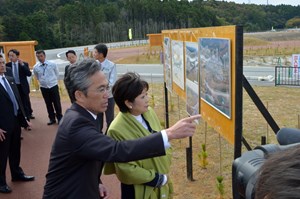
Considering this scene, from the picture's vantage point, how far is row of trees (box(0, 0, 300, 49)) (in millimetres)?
41875

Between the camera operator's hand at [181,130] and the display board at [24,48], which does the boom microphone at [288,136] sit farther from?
the display board at [24,48]

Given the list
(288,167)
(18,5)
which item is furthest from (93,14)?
(288,167)

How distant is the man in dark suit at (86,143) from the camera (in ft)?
5.21

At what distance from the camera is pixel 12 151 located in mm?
4262

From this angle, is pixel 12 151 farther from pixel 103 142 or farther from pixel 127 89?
pixel 103 142

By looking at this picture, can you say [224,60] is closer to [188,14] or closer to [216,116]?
[216,116]

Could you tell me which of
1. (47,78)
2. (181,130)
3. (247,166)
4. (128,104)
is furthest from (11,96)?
(247,166)

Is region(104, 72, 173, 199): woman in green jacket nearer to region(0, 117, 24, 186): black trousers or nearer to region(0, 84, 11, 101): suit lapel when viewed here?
region(0, 117, 24, 186): black trousers

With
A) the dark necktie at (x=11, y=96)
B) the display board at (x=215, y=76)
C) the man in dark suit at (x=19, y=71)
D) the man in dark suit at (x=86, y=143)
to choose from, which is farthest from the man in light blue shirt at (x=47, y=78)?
the man in dark suit at (x=86, y=143)

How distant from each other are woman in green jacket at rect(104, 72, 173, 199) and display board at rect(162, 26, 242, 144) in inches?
26.5

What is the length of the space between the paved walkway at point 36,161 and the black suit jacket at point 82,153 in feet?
7.52

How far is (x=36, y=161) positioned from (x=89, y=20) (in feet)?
155

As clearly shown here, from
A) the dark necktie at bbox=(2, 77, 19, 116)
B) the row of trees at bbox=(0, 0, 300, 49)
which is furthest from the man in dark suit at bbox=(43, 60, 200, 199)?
the row of trees at bbox=(0, 0, 300, 49)

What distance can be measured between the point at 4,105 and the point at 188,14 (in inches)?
2161
